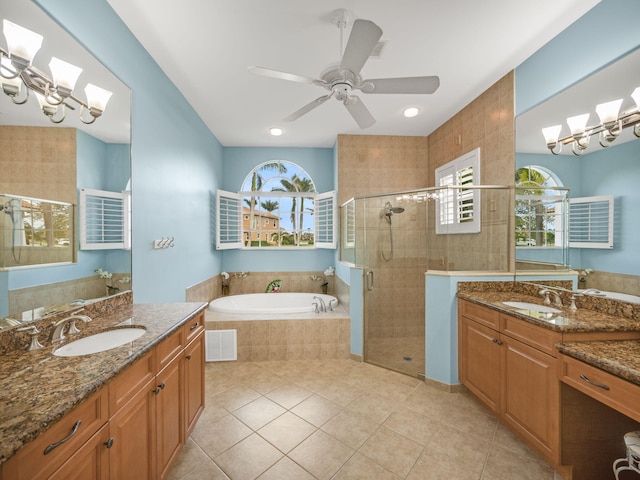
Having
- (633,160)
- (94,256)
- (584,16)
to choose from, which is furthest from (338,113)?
(94,256)

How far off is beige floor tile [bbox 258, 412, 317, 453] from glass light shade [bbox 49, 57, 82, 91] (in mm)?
2404

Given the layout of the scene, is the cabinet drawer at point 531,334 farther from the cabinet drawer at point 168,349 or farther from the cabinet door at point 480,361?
the cabinet drawer at point 168,349

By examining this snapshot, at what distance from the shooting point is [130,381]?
1.12 meters

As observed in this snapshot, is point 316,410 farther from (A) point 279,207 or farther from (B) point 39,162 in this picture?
(A) point 279,207

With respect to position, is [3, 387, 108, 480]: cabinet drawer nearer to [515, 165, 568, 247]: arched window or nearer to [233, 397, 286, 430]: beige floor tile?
[233, 397, 286, 430]: beige floor tile

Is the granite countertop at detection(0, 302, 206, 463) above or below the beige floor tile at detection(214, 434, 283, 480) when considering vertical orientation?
above

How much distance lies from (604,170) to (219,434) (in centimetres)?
303

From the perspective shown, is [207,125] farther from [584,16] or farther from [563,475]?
[563,475]

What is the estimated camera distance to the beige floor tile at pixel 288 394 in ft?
7.26

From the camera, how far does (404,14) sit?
1.73 meters

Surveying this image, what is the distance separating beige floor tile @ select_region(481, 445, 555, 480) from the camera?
152cm

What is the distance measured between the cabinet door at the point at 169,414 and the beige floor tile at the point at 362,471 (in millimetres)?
939

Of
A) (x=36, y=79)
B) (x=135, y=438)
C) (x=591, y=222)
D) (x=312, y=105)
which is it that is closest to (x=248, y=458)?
(x=135, y=438)

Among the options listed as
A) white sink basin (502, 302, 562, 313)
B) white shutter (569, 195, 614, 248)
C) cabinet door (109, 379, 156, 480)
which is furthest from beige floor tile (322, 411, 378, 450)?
white shutter (569, 195, 614, 248)
